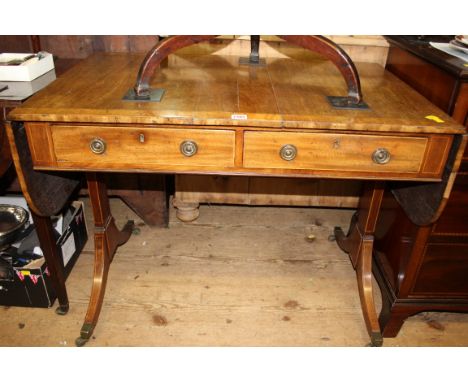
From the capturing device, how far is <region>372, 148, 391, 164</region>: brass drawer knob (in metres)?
1.10

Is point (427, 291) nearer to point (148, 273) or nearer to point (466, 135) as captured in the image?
point (466, 135)

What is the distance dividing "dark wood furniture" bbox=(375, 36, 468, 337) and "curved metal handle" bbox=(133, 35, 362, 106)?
323 mm

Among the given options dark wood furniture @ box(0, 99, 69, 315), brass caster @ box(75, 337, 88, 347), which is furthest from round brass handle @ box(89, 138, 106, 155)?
brass caster @ box(75, 337, 88, 347)

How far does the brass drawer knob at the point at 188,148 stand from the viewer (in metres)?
1.10

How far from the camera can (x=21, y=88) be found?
1.35m

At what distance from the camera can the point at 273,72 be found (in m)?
1.41

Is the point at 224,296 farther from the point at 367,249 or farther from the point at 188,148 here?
the point at 188,148

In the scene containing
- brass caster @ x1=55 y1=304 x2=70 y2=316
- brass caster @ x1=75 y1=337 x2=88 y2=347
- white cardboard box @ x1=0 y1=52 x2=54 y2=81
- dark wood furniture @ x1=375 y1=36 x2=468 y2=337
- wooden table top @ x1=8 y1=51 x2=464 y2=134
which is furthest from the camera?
brass caster @ x1=55 y1=304 x2=70 y2=316

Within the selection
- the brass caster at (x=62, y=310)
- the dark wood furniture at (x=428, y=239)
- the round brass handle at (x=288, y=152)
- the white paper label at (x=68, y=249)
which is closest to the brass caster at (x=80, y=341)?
the brass caster at (x=62, y=310)

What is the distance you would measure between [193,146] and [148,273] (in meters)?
0.99

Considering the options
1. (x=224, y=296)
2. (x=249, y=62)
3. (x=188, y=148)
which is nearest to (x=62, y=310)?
(x=224, y=296)

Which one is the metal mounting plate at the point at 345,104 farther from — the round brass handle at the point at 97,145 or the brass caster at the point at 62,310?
the brass caster at the point at 62,310

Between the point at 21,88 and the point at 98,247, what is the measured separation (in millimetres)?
704

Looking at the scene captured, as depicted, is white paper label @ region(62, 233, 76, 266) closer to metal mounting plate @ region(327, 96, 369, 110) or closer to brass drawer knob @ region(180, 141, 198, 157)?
brass drawer knob @ region(180, 141, 198, 157)
